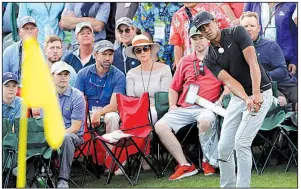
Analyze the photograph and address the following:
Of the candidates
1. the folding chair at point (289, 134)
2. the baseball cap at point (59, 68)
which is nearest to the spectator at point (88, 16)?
the baseball cap at point (59, 68)

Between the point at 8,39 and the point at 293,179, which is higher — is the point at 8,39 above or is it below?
above

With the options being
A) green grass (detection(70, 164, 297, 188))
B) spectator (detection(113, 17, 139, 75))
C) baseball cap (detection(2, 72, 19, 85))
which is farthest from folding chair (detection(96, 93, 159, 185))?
baseball cap (detection(2, 72, 19, 85))

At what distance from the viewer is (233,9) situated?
8680 millimetres

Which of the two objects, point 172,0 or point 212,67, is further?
point 172,0

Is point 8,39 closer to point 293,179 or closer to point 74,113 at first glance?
point 74,113

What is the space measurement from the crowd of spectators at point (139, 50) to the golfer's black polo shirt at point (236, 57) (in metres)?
1.36

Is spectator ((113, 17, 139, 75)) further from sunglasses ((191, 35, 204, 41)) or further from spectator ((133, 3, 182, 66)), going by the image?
sunglasses ((191, 35, 204, 41))

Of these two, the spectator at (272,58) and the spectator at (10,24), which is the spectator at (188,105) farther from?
the spectator at (10,24)

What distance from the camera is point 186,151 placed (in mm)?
7824

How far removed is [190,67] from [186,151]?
85 centimetres

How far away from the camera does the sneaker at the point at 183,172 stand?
292 inches

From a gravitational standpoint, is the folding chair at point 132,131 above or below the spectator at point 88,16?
below

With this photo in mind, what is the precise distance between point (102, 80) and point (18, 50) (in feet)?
3.43

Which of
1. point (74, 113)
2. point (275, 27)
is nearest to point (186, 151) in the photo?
point (74, 113)
